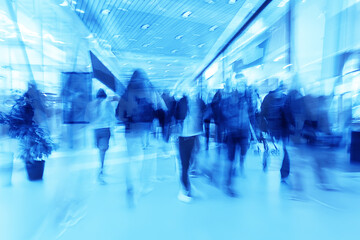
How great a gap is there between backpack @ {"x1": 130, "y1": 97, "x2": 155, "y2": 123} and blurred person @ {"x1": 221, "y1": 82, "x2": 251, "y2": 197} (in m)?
0.85

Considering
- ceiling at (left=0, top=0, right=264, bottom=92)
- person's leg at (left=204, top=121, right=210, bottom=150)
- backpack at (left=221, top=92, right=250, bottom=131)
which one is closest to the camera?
backpack at (left=221, top=92, right=250, bottom=131)

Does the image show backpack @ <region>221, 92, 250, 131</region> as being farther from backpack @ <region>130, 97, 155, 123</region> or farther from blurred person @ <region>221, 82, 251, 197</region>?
backpack @ <region>130, 97, 155, 123</region>

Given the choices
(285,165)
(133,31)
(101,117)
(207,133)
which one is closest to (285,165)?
(285,165)

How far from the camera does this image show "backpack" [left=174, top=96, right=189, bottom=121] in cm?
224

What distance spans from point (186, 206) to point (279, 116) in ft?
4.88

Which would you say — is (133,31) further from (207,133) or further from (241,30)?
(207,133)

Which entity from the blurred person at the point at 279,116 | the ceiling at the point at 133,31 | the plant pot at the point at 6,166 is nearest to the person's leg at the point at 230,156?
the blurred person at the point at 279,116

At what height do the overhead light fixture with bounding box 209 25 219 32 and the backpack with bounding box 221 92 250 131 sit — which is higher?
the overhead light fixture with bounding box 209 25 219 32

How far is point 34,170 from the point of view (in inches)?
106

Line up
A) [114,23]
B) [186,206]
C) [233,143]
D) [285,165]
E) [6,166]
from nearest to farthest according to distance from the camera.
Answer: [186,206] → [233,143] → [285,165] → [6,166] → [114,23]

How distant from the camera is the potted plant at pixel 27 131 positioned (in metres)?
2.37

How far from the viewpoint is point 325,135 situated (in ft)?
8.47

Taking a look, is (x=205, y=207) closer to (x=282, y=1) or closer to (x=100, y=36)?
(x=100, y=36)

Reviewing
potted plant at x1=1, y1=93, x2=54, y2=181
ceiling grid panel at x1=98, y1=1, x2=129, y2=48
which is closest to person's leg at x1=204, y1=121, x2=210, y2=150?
potted plant at x1=1, y1=93, x2=54, y2=181
